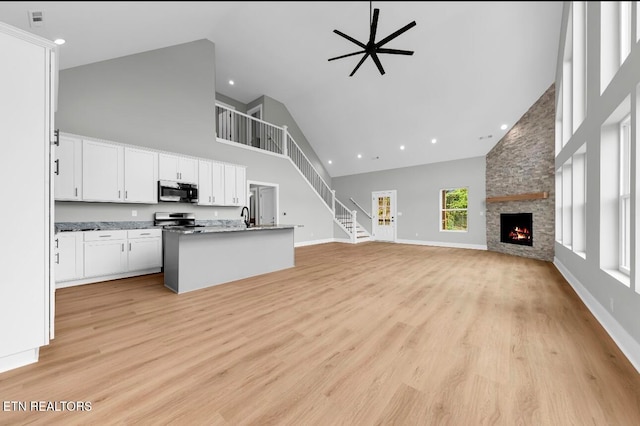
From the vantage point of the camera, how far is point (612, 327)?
230 cm

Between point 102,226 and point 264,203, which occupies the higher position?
point 264,203

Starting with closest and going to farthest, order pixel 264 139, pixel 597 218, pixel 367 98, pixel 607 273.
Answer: pixel 607 273 → pixel 597 218 → pixel 367 98 → pixel 264 139

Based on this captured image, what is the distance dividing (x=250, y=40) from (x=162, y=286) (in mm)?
6022

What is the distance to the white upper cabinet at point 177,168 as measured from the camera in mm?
5035

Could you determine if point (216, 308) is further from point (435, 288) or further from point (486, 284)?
point (486, 284)

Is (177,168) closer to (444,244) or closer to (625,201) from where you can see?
(625,201)

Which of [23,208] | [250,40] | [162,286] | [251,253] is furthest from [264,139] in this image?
[23,208]

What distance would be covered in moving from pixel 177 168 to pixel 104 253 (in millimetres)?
2024

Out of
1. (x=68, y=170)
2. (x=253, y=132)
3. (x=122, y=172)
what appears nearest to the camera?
(x=68, y=170)

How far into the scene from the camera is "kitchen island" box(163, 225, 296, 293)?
355 cm

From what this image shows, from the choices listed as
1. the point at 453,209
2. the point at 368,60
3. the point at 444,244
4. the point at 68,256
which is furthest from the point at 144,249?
the point at 453,209

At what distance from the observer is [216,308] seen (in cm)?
294

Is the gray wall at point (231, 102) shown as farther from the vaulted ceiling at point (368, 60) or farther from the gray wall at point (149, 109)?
the gray wall at point (149, 109)

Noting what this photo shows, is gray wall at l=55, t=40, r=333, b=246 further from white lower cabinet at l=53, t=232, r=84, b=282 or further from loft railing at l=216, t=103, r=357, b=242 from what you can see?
loft railing at l=216, t=103, r=357, b=242
